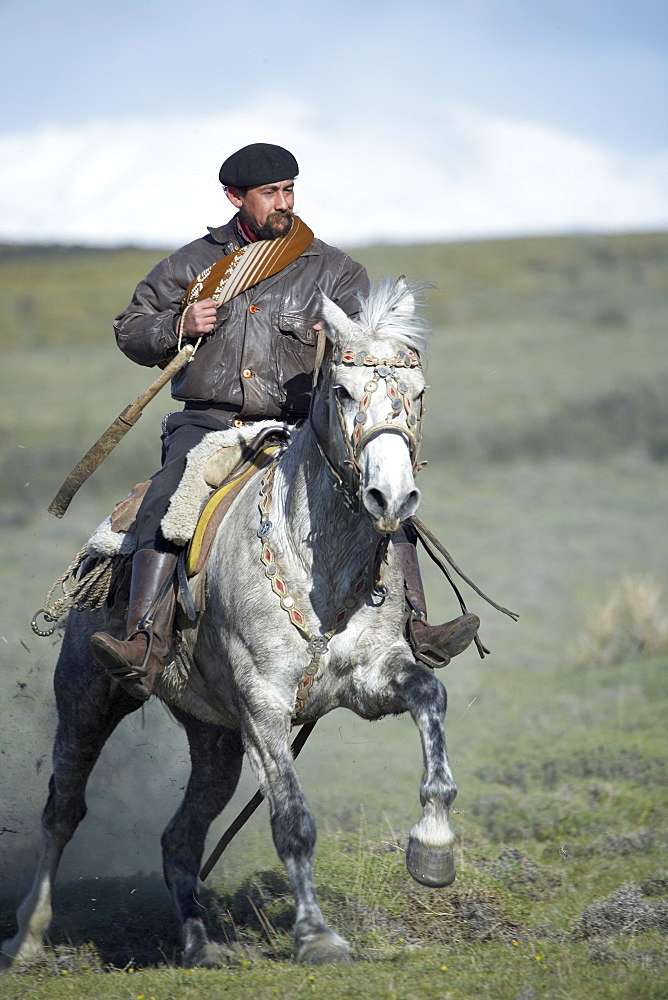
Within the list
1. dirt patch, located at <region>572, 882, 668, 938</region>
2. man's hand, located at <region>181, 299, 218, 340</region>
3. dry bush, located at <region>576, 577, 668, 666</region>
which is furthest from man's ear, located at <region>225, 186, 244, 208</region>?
dry bush, located at <region>576, 577, 668, 666</region>

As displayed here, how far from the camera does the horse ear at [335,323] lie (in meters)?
5.16

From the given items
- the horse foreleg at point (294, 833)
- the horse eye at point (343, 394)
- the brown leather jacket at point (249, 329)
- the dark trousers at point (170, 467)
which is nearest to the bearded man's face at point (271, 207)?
the brown leather jacket at point (249, 329)

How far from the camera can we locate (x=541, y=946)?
5965 mm

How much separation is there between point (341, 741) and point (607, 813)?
4128mm

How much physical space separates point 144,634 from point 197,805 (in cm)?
190

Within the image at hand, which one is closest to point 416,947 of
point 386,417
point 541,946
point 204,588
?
point 541,946

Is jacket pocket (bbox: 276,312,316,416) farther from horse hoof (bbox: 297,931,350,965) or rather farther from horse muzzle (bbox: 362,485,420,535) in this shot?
horse hoof (bbox: 297,931,350,965)

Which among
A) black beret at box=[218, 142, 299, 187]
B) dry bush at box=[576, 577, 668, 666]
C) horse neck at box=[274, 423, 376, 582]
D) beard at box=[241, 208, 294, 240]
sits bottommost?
dry bush at box=[576, 577, 668, 666]

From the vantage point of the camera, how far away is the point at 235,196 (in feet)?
21.5

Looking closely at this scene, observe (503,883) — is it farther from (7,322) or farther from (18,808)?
(7,322)

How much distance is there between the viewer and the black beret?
6.38 metres

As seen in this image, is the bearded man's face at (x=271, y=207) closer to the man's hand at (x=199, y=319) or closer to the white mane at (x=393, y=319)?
the man's hand at (x=199, y=319)

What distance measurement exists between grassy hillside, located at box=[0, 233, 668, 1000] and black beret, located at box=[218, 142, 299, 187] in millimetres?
2425

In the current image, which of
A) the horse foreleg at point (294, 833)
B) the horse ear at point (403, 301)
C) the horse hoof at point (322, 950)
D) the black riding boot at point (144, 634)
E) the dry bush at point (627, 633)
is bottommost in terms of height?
the dry bush at point (627, 633)
